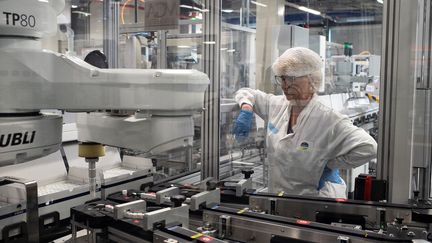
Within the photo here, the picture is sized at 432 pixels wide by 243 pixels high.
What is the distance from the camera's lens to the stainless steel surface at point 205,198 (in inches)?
A: 53.3

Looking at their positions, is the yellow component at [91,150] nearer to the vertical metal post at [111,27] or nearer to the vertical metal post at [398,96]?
the vertical metal post at [398,96]

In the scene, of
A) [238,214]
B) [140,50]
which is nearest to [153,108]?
[238,214]

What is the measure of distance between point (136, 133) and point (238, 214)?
440 mm

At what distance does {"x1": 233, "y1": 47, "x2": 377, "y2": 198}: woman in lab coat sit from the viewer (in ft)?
6.50

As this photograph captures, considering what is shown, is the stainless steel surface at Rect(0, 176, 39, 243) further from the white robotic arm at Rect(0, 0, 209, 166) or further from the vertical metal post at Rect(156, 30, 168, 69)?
the vertical metal post at Rect(156, 30, 168, 69)

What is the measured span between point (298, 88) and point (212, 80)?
16.9 inches

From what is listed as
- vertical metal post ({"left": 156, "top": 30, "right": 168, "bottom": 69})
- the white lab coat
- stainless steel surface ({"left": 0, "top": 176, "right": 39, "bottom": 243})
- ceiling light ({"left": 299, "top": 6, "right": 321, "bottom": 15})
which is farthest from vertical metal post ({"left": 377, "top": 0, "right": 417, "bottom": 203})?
ceiling light ({"left": 299, "top": 6, "right": 321, "bottom": 15})

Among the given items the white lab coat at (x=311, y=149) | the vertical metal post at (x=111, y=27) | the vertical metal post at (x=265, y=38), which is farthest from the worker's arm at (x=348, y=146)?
the vertical metal post at (x=111, y=27)

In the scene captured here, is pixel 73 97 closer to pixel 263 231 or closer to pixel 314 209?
pixel 263 231

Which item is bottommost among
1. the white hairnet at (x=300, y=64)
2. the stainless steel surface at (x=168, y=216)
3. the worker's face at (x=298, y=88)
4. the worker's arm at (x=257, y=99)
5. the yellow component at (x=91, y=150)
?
the stainless steel surface at (x=168, y=216)

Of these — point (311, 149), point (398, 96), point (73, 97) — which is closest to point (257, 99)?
point (311, 149)

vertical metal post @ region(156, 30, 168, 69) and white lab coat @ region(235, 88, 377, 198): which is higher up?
vertical metal post @ region(156, 30, 168, 69)

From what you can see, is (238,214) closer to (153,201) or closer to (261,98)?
(153,201)

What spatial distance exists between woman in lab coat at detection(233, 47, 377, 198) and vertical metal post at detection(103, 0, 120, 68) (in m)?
1.01
